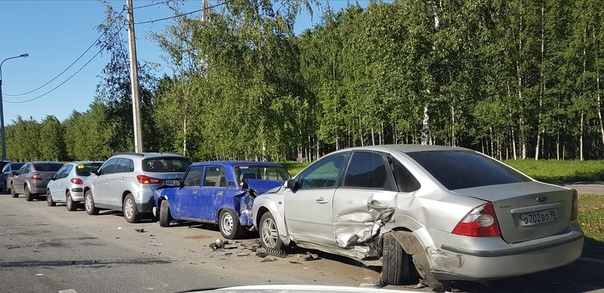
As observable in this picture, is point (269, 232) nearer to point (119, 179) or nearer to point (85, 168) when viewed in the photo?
point (119, 179)

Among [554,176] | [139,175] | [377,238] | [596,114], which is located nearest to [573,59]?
[596,114]

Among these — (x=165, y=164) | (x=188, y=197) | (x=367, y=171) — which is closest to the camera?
(x=367, y=171)

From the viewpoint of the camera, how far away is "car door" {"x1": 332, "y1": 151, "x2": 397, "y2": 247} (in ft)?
20.2

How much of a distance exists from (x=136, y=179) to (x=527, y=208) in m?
9.81

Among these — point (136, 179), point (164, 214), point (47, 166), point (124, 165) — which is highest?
point (124, 165)

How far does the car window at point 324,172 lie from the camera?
7.07 meters

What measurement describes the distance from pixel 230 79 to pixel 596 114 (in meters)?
26.2

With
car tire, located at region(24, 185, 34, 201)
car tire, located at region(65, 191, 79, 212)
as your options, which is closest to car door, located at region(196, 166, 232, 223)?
car tire, located at region(65, 191, 79, 212)

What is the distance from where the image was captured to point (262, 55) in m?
25.4

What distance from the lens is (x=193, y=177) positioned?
11047 mm

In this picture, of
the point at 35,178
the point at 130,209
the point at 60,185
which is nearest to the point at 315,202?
the point at 130,209

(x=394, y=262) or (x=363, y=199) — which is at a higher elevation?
(x=363, y=199)

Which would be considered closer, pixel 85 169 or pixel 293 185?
pixel 293 185

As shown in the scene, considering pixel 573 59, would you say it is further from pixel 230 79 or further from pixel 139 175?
pixel 139 175
